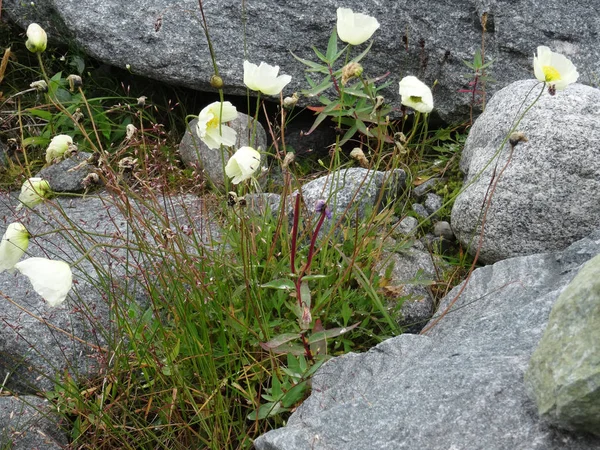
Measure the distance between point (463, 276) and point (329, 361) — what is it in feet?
3.16

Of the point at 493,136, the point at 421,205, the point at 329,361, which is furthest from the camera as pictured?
the point at 421,205

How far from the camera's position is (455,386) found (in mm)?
1913

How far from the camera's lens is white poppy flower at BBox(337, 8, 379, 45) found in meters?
2.33

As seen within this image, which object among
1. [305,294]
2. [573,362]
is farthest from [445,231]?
[573,362]

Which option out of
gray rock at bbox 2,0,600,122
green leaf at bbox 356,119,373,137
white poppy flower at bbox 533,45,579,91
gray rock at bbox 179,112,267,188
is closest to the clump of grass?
white poppy flower at bbox 533,45,579,91

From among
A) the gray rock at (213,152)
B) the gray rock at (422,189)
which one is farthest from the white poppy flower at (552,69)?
the gray rock at (213,152)

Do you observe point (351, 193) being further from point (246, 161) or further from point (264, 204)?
point (246, 161)

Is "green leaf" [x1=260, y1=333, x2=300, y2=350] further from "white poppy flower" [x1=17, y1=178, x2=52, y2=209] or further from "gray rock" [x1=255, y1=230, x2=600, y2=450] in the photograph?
"white poppy flower" [x1=17, y1=178, x2=52, y2=209]

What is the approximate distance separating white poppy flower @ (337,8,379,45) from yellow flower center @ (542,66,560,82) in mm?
540

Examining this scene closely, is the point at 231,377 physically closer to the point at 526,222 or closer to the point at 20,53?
the point at 526,222

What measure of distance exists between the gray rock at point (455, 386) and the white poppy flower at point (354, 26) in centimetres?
97

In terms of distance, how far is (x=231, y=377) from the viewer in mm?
2406

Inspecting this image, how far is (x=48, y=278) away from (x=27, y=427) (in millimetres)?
831

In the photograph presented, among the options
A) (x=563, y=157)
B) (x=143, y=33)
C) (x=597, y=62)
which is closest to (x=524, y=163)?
(x=563, y=157)
